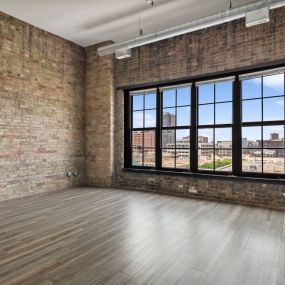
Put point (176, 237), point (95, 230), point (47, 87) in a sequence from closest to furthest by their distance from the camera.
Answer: point (176, 237) → point (95, 230) → point (47, 87)

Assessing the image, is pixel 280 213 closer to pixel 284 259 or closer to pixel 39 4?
pixel 284 259

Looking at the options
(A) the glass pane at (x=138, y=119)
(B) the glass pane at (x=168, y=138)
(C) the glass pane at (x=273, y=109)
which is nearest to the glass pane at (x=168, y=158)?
(B) the glass pane at (x=168, y=138)

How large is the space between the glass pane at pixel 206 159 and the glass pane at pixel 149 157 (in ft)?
4.18

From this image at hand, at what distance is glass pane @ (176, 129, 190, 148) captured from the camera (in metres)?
5.79

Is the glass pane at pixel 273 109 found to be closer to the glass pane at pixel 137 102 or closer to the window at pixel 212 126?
the window at pixel 212 126

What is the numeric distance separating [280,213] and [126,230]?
9.41 feet

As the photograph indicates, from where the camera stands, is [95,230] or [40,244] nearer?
[40,244]

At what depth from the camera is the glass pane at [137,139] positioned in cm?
650

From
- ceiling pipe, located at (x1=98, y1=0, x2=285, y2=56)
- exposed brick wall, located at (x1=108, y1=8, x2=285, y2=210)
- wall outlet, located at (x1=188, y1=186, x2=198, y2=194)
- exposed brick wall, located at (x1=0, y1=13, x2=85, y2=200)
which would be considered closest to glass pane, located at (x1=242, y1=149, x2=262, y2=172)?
exposed brick wall, located at (x1=108, y1=8, x2=285, y2=210)

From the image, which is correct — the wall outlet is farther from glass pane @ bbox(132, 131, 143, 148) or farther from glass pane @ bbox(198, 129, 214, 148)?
glass pane @ bbox(132, 131, 143, 148)

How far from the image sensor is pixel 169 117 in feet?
19.9

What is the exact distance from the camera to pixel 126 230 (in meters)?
3.38

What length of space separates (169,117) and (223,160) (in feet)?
5.64

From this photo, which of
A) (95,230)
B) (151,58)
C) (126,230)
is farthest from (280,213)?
(151,58)
